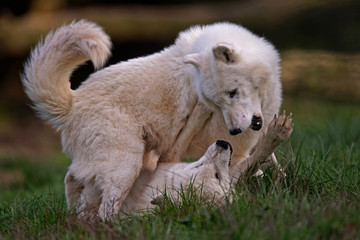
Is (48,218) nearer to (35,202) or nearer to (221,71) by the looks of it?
(35,202)

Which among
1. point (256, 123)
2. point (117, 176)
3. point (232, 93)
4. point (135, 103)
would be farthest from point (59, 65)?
point (256, 123)

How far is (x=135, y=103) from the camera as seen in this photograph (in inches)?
176

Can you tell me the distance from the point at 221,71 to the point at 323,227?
1.46m

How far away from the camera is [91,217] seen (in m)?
4.07

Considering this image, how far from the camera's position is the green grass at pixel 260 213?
3.06 m

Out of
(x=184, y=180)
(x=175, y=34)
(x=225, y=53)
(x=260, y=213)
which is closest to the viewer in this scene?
(x=260, y=213)

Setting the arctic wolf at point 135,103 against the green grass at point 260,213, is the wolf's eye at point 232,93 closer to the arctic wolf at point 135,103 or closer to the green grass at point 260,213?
the arctic wolf at point 135,103

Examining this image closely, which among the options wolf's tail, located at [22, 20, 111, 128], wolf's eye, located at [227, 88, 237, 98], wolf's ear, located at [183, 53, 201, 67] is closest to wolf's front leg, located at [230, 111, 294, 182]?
wolf's eye, located at [227, 88, 237, 98]

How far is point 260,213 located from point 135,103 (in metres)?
1.60

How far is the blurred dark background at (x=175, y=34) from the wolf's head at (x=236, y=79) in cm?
545

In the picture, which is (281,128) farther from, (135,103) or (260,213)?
(135,103)

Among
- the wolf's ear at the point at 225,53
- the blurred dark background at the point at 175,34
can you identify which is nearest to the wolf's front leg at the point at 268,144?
the wolf's ear at the point at 225,53

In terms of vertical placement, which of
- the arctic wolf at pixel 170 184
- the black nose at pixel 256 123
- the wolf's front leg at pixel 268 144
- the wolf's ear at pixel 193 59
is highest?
the wolf's ear at pixel 193 59

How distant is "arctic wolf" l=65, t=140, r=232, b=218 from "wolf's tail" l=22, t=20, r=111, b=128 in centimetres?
58
